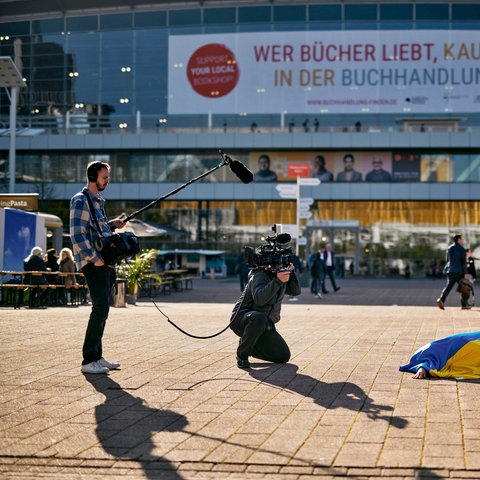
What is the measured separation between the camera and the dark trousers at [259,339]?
8.96m

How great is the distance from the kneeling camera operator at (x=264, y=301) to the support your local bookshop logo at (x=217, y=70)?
170 feet

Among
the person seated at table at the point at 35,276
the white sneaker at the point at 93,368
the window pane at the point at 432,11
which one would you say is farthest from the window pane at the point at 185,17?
the white sneaker at the point at 93,368

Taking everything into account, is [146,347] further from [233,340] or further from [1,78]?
[1,78]

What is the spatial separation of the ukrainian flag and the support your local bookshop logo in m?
52.6

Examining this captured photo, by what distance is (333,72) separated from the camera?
196ft

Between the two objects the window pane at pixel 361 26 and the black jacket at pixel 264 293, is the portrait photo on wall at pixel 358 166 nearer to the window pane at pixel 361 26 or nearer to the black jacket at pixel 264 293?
the window pane at pixel 361 26

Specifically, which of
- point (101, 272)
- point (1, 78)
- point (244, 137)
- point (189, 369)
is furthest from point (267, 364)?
point (244, 137)

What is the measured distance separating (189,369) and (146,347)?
2.24 metres

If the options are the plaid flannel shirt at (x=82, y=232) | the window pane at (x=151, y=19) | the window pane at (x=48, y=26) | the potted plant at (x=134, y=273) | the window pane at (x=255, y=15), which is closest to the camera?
the plaid flannel shirt at (x=82, y=232)

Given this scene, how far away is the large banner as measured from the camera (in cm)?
5928

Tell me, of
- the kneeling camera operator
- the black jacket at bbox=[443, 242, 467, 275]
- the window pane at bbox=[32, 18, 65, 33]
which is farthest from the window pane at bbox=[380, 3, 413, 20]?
the kneeling camera operator

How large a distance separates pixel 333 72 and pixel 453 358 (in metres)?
52.7

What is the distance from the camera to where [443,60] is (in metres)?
59.3

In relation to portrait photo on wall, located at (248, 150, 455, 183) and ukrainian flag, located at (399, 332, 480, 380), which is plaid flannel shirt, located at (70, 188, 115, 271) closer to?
ukrainian flag, located at (399, 332, 480, 380)
